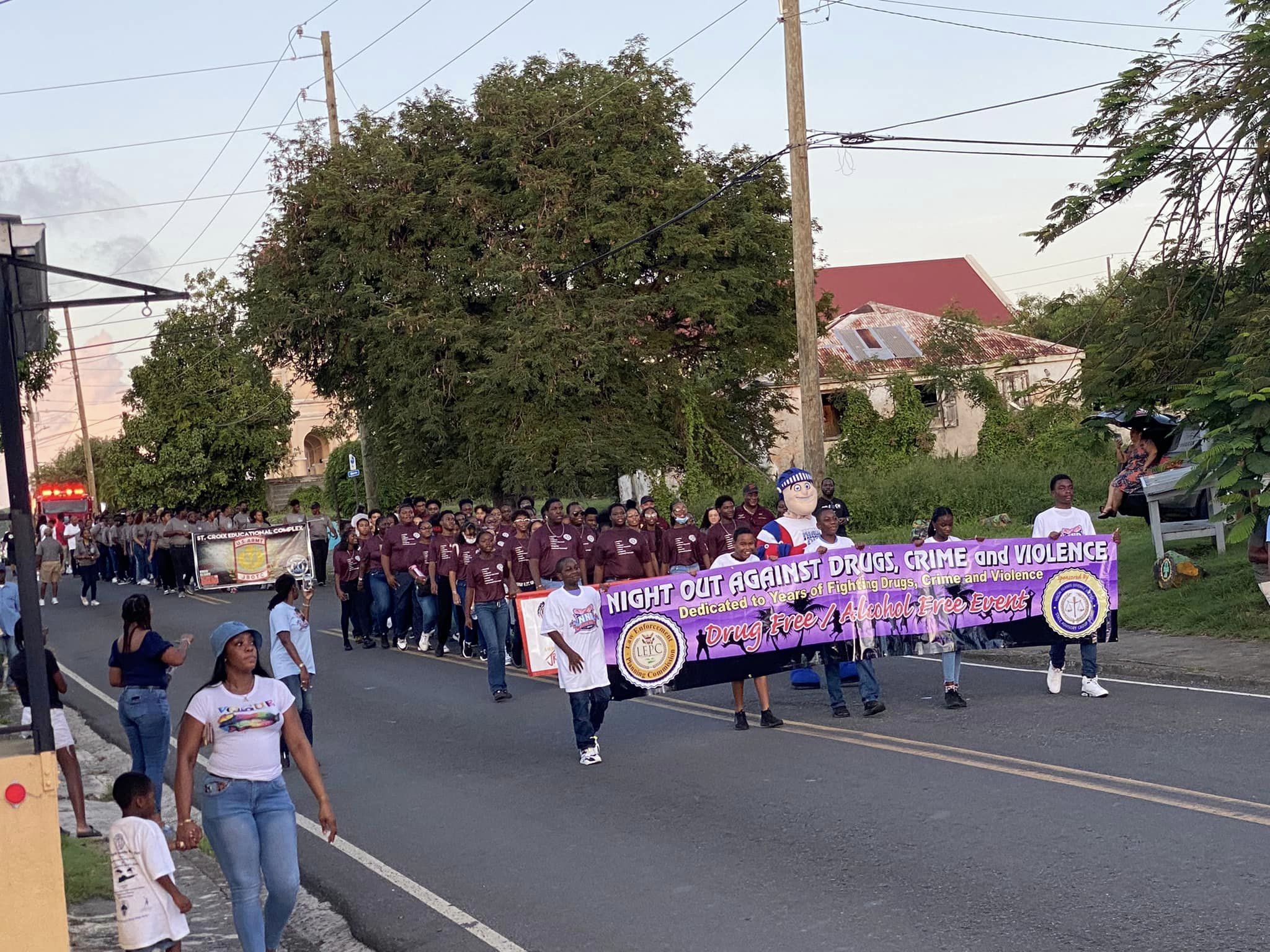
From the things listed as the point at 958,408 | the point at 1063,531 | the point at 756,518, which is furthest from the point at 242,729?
the point at 958,408

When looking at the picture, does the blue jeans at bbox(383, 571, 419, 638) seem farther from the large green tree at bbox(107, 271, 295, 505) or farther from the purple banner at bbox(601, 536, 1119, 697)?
the large green tree at bbox(107, 271, 295, 505)

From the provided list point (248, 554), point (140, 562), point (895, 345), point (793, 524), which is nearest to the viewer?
point (793, 524)

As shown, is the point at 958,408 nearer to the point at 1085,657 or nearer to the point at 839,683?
the point at 1085,657

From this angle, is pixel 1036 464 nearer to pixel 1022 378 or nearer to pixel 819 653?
pixel 1022 378

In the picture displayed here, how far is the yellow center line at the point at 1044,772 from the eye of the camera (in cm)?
809

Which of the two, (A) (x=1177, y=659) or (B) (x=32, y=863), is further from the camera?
(A) (x=1177, y=659)

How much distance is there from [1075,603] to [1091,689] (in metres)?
0.79

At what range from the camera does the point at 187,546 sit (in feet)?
106

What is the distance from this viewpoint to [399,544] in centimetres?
2025

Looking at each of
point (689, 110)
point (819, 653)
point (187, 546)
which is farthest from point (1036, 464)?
point (819, 653)

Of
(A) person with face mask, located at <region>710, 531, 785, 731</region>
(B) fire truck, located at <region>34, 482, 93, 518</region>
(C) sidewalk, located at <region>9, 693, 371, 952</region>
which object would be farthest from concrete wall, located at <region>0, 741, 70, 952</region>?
(B) fire truck, located at <region>34, 482, 93, 518</region>

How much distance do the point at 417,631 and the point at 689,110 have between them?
47.5 feet

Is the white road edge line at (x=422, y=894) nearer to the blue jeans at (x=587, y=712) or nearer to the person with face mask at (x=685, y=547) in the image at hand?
the blue jeans at (x=587, y=712)

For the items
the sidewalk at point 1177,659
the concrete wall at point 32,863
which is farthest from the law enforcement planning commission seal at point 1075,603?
the concrete wall at point 32,863
